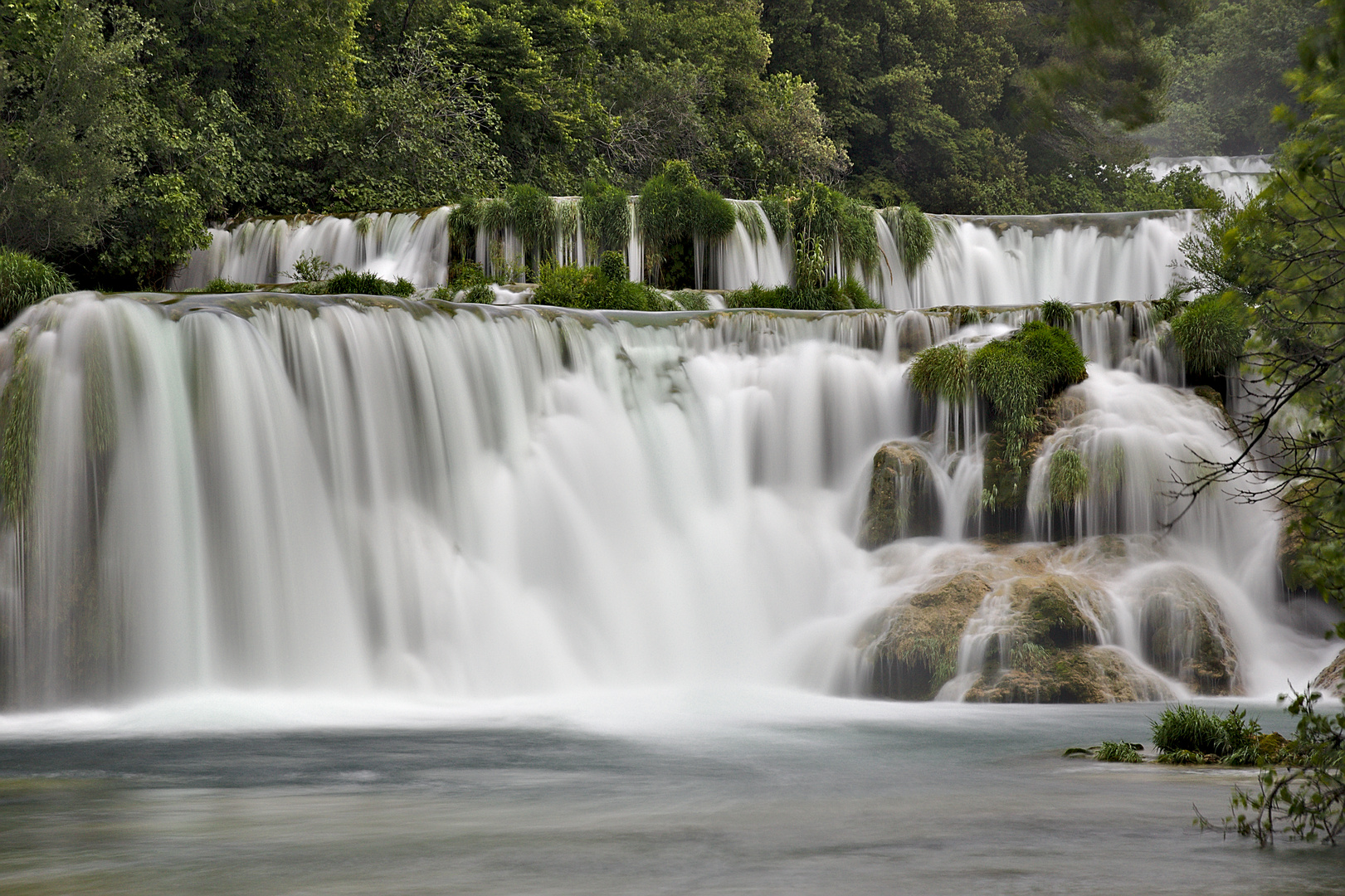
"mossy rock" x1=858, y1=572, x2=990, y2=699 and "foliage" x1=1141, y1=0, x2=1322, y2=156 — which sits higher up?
"foliage" x1=1141, y1=0, x2=1322, y2=156

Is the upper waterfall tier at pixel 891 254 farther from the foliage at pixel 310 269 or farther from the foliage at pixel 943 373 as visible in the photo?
the foliage at pixel 943 373

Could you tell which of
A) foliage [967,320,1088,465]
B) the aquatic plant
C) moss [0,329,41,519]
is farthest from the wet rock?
the aquatic plant

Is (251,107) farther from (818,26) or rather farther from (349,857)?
(349,857)

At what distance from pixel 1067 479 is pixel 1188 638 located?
7.67 ft

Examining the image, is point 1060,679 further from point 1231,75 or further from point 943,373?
point 1231,75

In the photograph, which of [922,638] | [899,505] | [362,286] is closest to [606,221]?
[362,286]

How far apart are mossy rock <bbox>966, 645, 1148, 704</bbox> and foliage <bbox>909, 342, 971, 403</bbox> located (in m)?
3.97

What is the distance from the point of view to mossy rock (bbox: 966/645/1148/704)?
11.9m

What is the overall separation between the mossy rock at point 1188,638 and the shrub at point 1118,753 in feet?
15.3

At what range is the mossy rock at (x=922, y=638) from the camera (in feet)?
40.6

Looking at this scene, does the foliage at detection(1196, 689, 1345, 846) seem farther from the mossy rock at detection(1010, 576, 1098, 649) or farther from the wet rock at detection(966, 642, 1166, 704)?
the mossy rock at detection(1010, 576, 1098, 649)

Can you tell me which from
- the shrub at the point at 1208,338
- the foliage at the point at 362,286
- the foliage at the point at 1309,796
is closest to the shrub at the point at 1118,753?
the foliage at the point at 1309,796

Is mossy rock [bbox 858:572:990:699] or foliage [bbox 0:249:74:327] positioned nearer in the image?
mossy rock [bbox 858:572:990:699]

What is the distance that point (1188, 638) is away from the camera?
1262 cm
